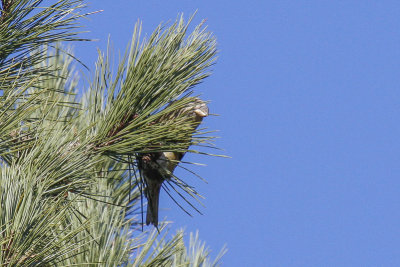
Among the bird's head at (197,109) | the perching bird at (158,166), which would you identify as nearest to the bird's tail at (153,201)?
the perching bird at (158,166)

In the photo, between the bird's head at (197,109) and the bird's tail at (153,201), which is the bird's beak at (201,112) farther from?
the bird's tail at (153,201)

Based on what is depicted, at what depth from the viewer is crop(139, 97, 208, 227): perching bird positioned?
2363mm

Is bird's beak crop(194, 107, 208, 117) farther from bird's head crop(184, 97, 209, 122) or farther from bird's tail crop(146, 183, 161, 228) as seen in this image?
bird's tail crop(146, 183, 161, 228)

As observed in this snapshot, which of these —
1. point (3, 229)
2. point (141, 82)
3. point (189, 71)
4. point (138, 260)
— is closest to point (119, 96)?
point (141, 82)

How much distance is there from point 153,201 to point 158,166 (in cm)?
22

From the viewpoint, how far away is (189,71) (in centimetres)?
234

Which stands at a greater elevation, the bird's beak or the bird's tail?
the bird's beak

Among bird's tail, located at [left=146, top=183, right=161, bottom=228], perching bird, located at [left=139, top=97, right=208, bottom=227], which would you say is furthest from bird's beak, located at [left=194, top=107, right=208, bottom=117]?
bird's tail, located at [left=146, top=183, right=161, bottom=228]

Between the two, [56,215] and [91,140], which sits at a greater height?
[91,140]

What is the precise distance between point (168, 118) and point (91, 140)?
279 mm

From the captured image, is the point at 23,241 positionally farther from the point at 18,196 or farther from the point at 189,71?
the point at 189,71

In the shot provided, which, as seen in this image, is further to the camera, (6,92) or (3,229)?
Result: (6,92)

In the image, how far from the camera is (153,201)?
8.41ft

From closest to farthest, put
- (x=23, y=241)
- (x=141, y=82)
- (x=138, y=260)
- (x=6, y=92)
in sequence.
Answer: (x=23, y=241)
(x=6, y=92)
(x=141, y=82)
(x=138, y=260)
